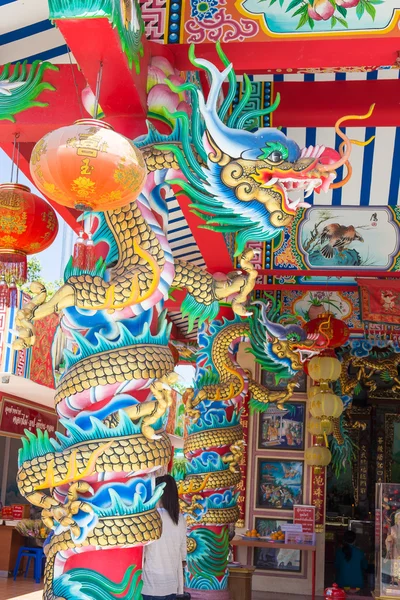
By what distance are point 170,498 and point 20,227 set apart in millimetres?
1688

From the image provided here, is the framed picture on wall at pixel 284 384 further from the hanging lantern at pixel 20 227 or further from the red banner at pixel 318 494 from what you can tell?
the hanging lantern at pixel 20 227

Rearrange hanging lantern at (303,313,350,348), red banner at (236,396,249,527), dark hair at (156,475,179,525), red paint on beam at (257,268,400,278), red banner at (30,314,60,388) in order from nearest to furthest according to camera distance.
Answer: dark hair at (156,475,179,525) → red paint on beam at (257,268,400,278) → hanging lantern at (303,313,350,348) → red banner at (236,396,249,527) → red banner at (30,314,60,388)

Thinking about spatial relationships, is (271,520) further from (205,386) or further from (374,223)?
(374,223)

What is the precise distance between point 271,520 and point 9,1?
23.2 ft

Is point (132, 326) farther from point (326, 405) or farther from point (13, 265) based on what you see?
point (326, 405)

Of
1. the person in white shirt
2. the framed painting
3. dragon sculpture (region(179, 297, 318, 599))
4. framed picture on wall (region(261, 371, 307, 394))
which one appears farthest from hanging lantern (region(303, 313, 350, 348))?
the framed painting

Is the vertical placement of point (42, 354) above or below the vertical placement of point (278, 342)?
above

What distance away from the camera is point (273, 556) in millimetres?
9031

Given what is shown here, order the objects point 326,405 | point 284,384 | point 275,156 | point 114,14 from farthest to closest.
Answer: point 284,384
point 326,405
point 275,156
point 114,14

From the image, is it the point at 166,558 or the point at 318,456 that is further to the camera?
the point at 318,456

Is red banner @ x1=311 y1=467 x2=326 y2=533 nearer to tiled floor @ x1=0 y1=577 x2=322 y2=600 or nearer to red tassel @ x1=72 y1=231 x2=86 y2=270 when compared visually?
tiled floor @ x1=0 y1=577 x2=322 y2=600

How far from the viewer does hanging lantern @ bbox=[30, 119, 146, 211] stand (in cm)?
277

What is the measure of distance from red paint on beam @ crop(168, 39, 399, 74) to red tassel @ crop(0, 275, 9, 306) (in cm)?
156

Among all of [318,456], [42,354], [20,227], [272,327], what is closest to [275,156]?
[20,227]
